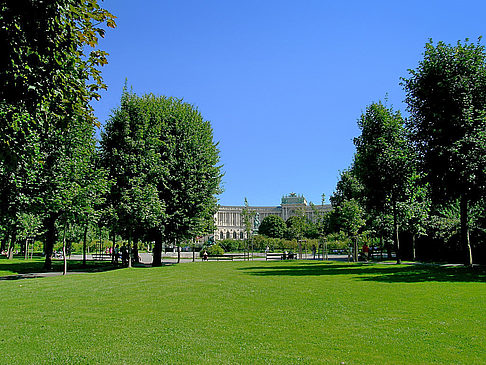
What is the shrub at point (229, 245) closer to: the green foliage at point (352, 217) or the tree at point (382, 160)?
the green foliage at point (352, 217)

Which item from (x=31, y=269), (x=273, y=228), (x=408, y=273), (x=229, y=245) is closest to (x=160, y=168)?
(x=31, y=269)

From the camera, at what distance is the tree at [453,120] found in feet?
71.9

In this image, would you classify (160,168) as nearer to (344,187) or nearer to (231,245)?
(344,187)

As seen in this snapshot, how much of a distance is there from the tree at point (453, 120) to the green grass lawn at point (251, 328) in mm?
10894

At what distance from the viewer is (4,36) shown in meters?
5.84

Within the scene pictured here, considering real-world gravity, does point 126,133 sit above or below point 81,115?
above

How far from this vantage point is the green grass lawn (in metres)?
6.26

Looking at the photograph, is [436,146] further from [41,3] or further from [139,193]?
[41,3]

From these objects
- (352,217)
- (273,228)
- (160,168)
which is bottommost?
(273,228)

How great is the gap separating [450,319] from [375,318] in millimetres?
1548

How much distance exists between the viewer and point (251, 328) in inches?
318

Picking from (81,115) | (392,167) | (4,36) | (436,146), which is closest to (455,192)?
(436,146)

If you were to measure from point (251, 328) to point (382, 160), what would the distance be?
26.0 meters

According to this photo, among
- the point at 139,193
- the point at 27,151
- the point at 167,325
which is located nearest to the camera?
the point at 27,151
